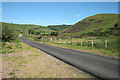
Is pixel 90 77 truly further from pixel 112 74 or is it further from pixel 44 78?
pixel 44 78

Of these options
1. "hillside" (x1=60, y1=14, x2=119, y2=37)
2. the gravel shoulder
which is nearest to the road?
the gravel shoulder

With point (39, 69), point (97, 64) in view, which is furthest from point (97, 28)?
point (39, 69)

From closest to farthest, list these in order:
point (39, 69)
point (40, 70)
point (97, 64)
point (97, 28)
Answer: point (40, 70), point (39, 69), point (97, 64), point (97, 28)

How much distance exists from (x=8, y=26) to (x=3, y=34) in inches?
165

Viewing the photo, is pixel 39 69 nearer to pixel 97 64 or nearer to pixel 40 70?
pixel 40 70

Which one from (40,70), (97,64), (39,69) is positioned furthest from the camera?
(97,64)

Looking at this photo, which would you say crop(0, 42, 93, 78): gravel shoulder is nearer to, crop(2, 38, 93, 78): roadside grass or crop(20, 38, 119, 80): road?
crop(2, 38, 93, 78): roadside grass

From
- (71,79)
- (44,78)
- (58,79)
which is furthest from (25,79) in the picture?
(71,79)

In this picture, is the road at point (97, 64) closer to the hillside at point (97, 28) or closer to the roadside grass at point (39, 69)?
the roadside grass at point (39, 69)

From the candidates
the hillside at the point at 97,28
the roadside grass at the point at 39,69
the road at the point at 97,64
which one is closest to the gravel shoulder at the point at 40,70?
the roadside grass at the point at 39,69

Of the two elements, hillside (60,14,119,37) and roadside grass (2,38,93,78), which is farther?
hillside (60,14,119,37)

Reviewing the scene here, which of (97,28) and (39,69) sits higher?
(97,28)

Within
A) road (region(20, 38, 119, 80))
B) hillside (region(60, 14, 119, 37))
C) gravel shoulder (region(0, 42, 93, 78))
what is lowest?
gravel shoulder (region(0, 42, 93, 78))

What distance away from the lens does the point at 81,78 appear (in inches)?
186
